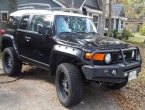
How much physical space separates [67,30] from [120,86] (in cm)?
197

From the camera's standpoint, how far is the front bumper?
5.59 m

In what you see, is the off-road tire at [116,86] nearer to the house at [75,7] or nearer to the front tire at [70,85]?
the front tire at [70,85]

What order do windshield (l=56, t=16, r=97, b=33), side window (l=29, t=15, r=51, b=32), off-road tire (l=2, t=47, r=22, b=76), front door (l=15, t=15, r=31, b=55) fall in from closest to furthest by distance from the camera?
windshield (l=56, t=16, r=97, b=33) < side window (l=29, t=15, r=51, b=32) < front door (l=15, t=15, r=31, b=55) < off-road tire (l=2, t=47, r=22, b=76)

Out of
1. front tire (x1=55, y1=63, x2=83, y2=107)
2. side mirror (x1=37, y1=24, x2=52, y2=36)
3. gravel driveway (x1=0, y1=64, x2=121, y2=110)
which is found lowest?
gravel driveway (x1=0, y1=64, x2=121, y2=110)

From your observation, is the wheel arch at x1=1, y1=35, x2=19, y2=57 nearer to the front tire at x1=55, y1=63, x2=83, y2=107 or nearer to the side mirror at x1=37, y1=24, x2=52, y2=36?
the side mirror at x1=37, y1=24, x2=52, y2=36

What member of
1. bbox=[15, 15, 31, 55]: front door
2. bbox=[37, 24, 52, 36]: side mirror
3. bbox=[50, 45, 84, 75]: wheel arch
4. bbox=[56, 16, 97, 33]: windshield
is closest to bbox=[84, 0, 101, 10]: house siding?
bbox=[15, 15, 31, 55]: front door

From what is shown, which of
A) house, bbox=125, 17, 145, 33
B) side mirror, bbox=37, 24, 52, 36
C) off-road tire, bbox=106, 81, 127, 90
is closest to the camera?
side mirror, bbox=37, 24, 52, 36

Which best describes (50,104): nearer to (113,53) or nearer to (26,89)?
(26,89)

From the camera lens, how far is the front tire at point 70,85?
5781 millimetres

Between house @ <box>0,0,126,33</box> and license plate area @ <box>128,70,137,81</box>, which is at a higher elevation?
house @ <box>0,0,126,33</box>

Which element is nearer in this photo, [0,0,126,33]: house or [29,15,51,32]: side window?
[29,15,51,32]: side window

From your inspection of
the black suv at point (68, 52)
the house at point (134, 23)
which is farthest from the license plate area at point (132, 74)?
→ the house at point (134, 23)

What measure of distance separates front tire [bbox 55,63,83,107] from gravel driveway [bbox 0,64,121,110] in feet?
0.74

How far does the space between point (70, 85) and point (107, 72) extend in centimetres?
78
